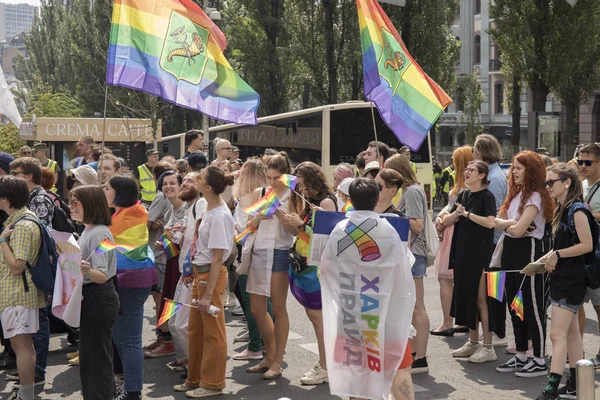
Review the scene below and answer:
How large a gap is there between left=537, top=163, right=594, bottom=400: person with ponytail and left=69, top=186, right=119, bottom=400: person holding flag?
10.1 ft

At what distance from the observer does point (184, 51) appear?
8383 mm

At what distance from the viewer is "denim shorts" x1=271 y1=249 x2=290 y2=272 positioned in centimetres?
722

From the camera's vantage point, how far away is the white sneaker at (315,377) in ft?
23.5

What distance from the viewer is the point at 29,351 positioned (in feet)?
21.0

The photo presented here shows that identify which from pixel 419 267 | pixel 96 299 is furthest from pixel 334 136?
pixel 96 299

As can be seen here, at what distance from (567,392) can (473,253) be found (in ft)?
5.20

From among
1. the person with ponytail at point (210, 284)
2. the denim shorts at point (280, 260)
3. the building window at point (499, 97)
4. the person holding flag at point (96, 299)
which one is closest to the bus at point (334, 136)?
the denim shorts at point (280, 260)

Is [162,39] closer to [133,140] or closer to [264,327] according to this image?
[264,327]

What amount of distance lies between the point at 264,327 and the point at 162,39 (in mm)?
2882

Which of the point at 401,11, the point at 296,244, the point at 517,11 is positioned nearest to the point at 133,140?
the point at 401,11

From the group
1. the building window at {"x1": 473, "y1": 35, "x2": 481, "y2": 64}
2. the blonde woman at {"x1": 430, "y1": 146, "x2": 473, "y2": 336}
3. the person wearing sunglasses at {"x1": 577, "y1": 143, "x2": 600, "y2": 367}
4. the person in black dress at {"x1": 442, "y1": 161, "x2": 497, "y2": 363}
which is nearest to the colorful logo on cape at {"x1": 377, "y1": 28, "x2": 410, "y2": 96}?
the blonde woman at {"x1": 430, "y1": 146, "x2": 473, "y2": 336}

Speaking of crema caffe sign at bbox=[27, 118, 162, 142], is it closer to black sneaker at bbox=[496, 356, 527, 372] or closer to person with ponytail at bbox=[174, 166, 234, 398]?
person with ponytail at bbox=[174, 166, 234, 398]

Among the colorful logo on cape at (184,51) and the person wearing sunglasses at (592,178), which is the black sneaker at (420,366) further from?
the colorful logo on cape at (184,51)

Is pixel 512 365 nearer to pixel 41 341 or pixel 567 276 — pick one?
pixel 567 276
